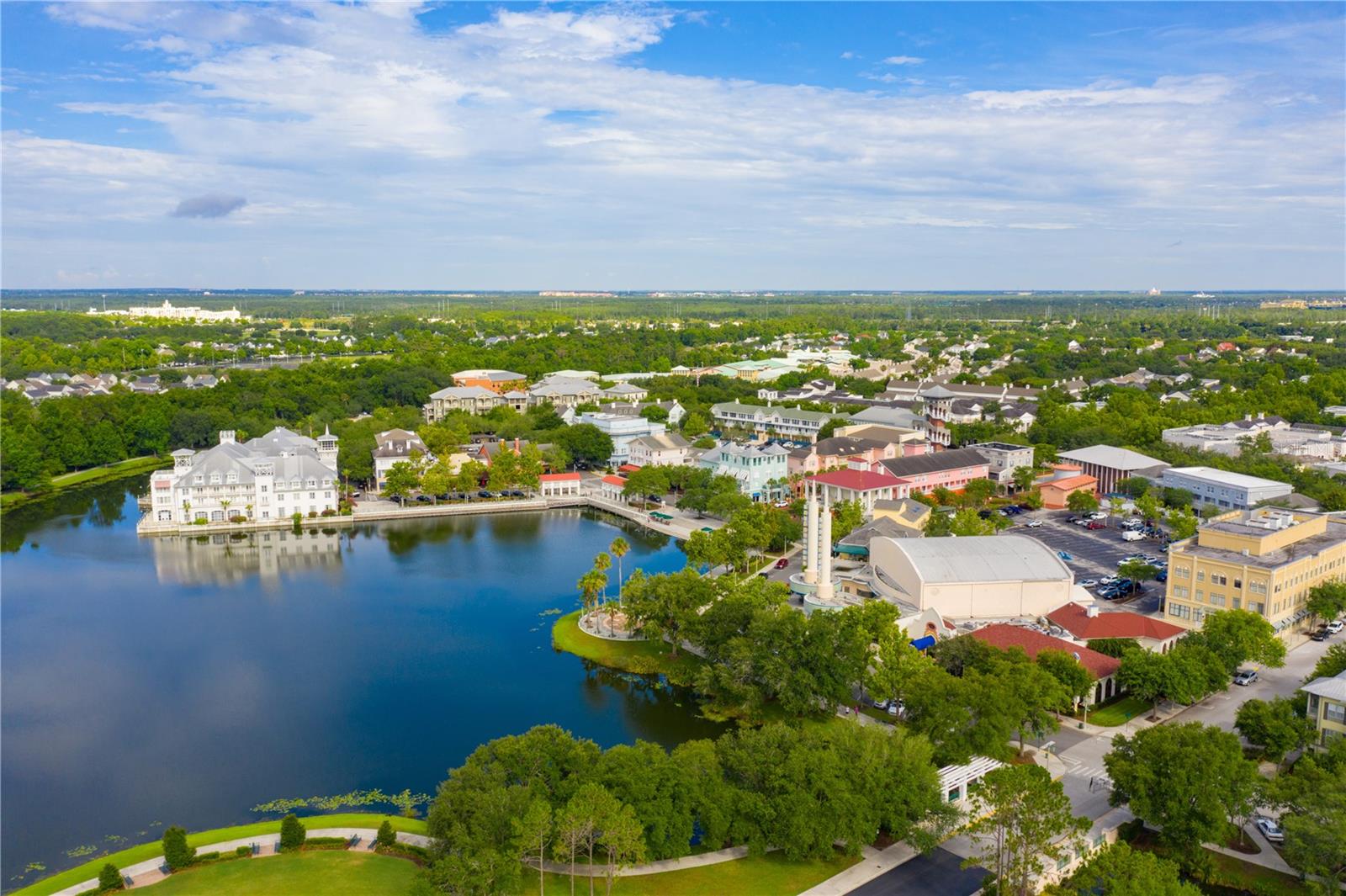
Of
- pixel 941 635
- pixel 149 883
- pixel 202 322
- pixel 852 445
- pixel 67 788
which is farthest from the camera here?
pixel 202 322

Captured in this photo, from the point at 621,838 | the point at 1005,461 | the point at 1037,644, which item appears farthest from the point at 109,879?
the point at 1005,461

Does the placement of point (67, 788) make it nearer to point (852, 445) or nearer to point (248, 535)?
point (248, 535)

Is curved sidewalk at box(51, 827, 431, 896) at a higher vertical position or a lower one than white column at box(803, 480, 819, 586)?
lower

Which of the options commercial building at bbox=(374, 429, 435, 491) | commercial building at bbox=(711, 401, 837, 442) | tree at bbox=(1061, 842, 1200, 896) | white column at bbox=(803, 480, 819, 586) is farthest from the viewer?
commercial building at bbox=(711, 401, 837, 442)

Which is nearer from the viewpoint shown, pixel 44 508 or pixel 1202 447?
pixel 44 508

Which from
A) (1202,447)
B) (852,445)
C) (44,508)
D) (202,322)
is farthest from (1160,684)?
(202,322)

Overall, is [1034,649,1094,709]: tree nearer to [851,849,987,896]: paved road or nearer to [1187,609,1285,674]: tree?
[1187,609,1285,674]: tree

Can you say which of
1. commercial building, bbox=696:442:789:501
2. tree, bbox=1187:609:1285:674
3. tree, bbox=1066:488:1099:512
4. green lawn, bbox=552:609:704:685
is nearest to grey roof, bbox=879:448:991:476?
commercial building, bbox=696:442:789:501
